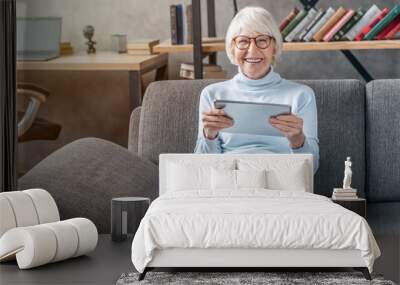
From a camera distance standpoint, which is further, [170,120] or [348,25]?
[348,25]

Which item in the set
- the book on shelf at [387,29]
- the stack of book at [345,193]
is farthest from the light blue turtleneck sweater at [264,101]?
the book on shelf at [387,29]

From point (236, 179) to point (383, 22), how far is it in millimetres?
2634

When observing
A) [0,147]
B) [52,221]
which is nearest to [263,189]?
[52,221]

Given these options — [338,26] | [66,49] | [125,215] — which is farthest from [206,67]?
[125,215]

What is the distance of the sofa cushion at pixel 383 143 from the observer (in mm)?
3574

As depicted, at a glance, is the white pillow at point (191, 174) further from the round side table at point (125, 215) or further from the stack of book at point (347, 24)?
the stack of book at point (347, 24)

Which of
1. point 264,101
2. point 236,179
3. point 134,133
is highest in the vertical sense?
point 264,101

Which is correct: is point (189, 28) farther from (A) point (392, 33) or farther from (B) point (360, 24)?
(A) point (392, 33)

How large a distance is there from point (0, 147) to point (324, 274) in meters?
1.63

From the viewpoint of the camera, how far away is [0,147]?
382cm

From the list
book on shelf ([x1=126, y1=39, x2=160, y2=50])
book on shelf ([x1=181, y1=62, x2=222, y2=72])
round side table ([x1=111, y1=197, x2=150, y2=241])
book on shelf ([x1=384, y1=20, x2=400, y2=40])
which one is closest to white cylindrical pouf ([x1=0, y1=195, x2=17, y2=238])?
round side table ([x1=111, y1=197, x2=150, y2=241])

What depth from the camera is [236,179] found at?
320 centimetres

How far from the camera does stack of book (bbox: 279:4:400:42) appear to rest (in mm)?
5523

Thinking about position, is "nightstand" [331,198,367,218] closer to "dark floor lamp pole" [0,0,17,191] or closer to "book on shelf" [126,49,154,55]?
"dark floor lamp pole" [0,0,17,191]
